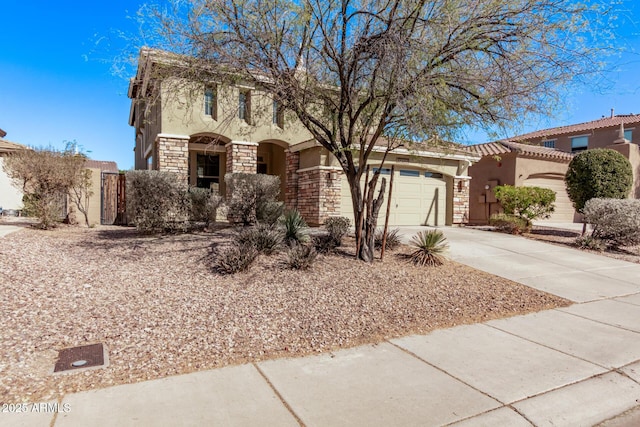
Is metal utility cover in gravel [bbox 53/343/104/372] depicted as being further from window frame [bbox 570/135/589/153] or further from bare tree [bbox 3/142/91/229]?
window frame [bbox 570/135/589/153]

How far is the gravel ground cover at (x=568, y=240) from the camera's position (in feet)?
36.6

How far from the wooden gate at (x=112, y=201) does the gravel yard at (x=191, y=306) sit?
17.1 ft

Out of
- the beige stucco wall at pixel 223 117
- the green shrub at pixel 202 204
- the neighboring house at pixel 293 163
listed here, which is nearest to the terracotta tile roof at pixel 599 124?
the neighboring house at pixel 293 163

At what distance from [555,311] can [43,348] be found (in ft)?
22.2

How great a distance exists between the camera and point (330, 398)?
131 inches

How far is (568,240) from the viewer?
1316cm

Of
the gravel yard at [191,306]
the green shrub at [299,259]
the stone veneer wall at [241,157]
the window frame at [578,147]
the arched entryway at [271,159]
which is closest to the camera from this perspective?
the gravel yard at [191,306]

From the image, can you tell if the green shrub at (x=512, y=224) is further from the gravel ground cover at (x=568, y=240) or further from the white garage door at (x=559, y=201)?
the white garage door at (x=559, y=201)

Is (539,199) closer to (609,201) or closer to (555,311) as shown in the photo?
(609,201)

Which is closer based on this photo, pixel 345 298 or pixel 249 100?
pixel 345 298

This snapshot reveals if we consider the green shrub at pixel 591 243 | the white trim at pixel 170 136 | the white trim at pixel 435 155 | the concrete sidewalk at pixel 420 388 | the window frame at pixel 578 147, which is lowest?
the concrete sidewalk at pixel 420 388

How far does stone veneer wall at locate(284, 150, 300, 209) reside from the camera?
15.7 meters

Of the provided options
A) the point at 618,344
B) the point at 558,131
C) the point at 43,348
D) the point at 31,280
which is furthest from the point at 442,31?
the point at 558,131

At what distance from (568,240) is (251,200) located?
10281mm
